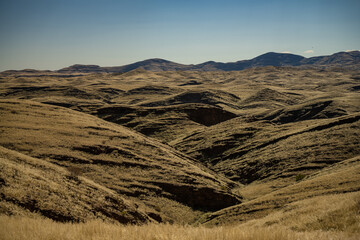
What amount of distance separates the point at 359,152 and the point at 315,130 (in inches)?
485

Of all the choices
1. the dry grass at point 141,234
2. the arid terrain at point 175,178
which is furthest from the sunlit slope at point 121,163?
the dry grass at point 141,234

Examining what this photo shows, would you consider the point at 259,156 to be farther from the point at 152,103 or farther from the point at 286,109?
the point at 152,103

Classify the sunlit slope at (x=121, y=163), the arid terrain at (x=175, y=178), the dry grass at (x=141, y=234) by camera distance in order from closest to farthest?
1. the dry grass at (x=141, y=234)
2. the arid terrain at (x=175, y=178)
3. the sunlit slope at (x=121, y=163)

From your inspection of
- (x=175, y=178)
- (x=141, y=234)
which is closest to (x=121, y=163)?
(x=175, y=178)

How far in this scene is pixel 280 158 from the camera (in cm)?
4403

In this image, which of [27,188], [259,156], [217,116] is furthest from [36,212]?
[217,116]

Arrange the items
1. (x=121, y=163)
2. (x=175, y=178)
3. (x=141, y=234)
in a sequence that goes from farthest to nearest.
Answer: (x=121, y=163) → (x=175, y=178) → (x=141, y=234)

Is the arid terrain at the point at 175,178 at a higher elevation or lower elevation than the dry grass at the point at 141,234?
lower

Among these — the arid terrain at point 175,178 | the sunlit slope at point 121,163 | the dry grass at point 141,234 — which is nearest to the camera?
the dry grass at point 141,234

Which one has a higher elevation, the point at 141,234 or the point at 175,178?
the point at 141,234

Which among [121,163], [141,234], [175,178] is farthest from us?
[121,163]

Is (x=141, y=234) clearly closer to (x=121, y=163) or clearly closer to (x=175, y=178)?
(x=175, y=178)

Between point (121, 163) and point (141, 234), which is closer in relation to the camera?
point (141, 234)

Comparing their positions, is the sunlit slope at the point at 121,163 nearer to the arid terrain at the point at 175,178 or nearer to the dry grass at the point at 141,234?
the arid terrain at the point at 175,178
